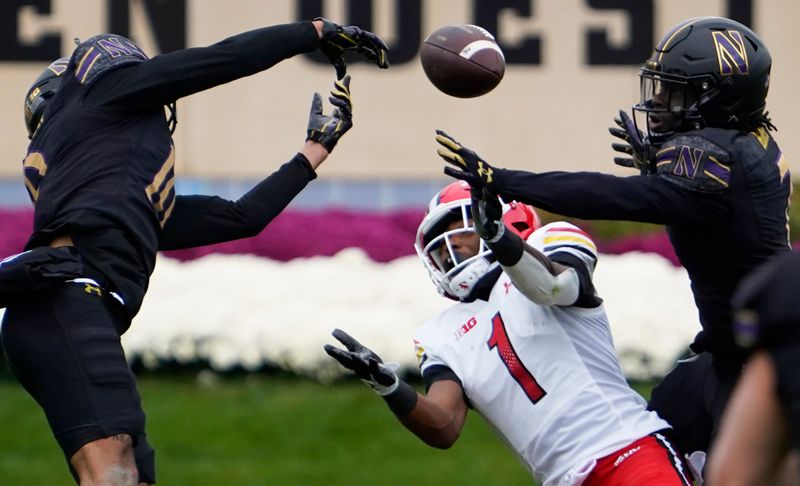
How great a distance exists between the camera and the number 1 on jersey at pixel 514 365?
15.7ft

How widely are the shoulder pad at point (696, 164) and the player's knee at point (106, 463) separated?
5.58 feet

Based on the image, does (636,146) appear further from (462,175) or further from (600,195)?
(462,175)

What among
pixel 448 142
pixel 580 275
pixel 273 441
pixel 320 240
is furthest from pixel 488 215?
pixel 320 240

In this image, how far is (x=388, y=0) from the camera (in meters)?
11.9

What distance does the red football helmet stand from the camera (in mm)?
4984

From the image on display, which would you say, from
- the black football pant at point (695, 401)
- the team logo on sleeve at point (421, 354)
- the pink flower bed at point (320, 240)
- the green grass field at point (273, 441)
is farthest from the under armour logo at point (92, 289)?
the pink flower bed at point (320, 240)

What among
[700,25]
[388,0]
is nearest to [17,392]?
→ [388,0]

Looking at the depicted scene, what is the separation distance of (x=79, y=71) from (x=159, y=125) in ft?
0.97

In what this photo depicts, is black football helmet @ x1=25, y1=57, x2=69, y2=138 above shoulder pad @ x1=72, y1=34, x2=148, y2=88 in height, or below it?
below

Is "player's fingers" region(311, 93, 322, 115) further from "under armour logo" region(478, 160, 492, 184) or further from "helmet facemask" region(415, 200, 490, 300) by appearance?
"under armour logo" region(478, 160, 492, 184)

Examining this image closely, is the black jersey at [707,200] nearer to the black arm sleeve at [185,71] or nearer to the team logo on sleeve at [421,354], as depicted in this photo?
the team logo on sleeve at [421,354]

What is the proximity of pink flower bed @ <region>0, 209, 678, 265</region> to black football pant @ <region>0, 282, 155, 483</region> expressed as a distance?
211 inches

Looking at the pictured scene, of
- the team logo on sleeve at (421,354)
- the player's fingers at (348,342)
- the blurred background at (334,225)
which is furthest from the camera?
the blurred background at (334,225)

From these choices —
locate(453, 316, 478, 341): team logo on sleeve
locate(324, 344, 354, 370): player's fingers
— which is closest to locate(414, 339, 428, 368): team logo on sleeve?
locate(453, 316, 478, 341): team logo on sleeve
